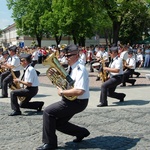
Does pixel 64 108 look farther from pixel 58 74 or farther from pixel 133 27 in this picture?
pixel 133 27

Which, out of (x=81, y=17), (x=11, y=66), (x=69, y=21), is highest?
(x=81, y=17)

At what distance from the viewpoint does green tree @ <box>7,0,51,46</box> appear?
53.7 meters

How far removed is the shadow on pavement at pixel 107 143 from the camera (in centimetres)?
542

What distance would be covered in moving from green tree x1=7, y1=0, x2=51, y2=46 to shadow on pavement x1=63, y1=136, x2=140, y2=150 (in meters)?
48.6

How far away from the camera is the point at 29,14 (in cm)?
5509

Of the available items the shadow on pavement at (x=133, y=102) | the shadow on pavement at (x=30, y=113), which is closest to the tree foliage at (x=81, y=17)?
the shadow on pavement at (x=133, y=102)

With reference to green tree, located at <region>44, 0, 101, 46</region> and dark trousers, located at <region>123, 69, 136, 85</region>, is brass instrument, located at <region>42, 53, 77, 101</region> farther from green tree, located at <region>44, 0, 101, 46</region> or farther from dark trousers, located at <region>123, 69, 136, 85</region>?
green tree, located at <region>44, 0, 101, 46</region>

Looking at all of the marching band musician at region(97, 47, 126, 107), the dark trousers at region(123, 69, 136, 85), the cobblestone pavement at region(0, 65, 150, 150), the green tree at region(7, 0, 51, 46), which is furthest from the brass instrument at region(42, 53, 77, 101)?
the green tree at region(7, 0, 51, 46)

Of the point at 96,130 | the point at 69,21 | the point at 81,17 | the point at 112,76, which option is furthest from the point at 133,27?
the point at 96,130

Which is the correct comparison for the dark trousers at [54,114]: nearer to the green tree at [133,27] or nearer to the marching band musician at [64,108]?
the marching band musician at [64,108]

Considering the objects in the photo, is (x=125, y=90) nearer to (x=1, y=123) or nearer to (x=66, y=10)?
(x=1, y=123)

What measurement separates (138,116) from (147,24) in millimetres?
48071

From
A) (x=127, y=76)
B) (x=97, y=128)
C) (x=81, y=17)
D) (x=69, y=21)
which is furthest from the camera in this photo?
(x=81, y=17)

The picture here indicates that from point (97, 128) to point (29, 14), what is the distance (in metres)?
50.9
